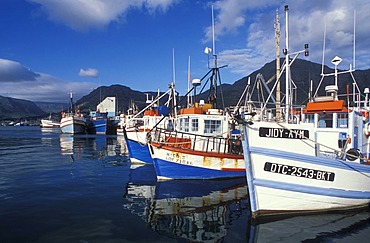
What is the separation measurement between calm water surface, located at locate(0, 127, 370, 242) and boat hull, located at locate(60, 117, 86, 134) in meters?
56.2

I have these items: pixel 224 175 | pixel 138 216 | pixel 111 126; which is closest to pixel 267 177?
pixel 138 216

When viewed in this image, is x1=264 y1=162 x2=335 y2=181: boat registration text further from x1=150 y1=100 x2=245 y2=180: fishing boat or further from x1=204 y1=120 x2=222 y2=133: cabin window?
x1=204 y1=120 x2=222 y2=133: cabin window

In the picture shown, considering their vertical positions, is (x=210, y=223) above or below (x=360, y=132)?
below

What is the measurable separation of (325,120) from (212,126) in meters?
6.60

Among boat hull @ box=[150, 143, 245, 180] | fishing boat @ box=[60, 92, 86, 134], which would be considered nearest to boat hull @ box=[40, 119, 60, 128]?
fishing boat @ box=[60, 92, 86, 134]

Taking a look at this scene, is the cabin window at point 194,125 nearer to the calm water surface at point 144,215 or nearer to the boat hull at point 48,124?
the calm water surface at point 144,215

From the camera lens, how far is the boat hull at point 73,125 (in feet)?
226

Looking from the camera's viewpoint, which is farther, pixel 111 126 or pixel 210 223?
pixel 111 126

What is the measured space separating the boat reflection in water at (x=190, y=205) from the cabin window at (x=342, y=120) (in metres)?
4.92

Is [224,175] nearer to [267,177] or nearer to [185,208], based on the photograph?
[185,208]

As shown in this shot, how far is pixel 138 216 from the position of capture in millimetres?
9547

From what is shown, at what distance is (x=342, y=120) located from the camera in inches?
443

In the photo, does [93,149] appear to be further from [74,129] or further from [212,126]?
[74,129]

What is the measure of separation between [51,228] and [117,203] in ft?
9.84
